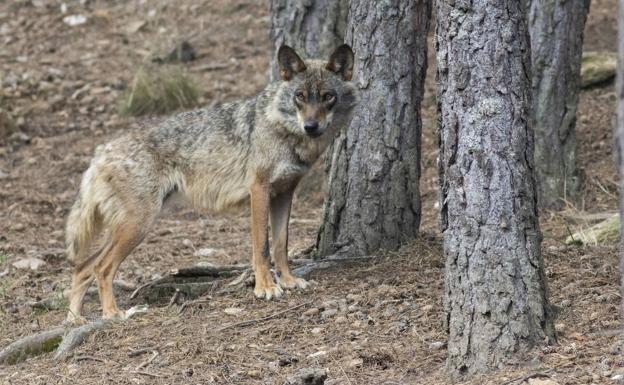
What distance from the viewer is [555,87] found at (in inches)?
402

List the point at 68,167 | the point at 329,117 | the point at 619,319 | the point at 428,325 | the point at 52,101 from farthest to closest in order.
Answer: the point at 52,101 → the point at 68,167 → the point at 329,117 → the point at 428,325 → the point at 619,319

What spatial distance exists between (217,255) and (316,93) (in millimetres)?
2756

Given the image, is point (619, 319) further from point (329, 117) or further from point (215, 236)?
point (215, 236)

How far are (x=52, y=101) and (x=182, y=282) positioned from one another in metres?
7.81

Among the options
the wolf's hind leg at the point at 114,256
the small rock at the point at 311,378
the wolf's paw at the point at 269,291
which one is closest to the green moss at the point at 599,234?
the wolf's paw at the point at 269,291

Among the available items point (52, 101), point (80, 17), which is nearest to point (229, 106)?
point (52, 101)

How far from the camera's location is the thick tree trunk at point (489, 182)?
5.32 m

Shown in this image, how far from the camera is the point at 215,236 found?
11.0 metres

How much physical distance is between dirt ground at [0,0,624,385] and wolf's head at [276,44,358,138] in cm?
125

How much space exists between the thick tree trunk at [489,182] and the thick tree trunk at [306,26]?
Answer: 17.0 ft

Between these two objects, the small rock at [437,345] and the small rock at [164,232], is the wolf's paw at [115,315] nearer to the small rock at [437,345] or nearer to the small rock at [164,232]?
the small rock at [437,345]

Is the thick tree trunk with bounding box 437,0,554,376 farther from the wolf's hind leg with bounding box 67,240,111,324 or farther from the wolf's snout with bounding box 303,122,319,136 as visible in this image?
the wolf's hind leg with bounding box 67,240,111,324

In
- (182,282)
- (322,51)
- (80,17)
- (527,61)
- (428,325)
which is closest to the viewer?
(527,61)

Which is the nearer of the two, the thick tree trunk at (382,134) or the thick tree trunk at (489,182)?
the thick tree trunk at (489,182)
